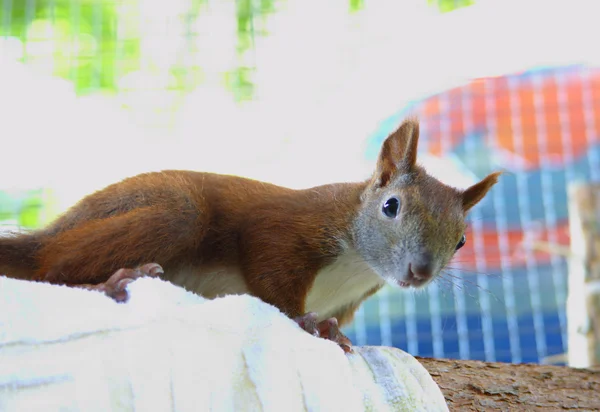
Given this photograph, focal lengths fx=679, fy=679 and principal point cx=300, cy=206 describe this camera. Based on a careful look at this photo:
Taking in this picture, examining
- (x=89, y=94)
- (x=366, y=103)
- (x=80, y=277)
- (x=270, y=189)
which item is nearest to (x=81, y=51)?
(x=89, y=94)

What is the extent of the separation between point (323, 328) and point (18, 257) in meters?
0.61

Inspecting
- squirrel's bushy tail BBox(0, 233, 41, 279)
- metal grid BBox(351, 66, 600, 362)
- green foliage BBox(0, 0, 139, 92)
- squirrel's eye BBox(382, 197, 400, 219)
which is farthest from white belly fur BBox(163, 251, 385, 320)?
green foliage BBox(0, 0, 139, 92)

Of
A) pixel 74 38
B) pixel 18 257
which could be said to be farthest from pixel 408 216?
pixel 74 38

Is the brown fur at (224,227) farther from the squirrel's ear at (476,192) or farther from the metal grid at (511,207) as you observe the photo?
the metal grid at (511,207)

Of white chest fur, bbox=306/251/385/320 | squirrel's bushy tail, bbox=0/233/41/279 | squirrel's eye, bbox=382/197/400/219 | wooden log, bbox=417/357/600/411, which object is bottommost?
wooden log, bbox=417/357/600/411

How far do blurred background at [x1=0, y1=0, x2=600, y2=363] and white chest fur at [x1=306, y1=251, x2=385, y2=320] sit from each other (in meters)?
1.13

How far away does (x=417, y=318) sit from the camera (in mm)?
2959

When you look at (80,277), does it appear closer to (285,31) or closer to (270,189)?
(270,189)

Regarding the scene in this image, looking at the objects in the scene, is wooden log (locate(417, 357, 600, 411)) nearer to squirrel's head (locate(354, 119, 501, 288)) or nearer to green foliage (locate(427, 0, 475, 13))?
squirrel's head (locate(354, 119, 501, 288))

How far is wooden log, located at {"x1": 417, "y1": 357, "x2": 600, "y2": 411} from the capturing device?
1234 millimetres

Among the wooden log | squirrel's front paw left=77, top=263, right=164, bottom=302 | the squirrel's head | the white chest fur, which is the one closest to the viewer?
squirrel's front paw left=77, top=263, right=164, bottom=302

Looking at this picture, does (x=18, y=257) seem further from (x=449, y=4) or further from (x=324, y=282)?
(x=449, y=4)

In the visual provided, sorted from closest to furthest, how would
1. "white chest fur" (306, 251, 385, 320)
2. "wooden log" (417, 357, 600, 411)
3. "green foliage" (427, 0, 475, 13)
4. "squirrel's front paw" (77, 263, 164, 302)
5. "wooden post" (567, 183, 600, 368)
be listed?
"squirrel's front paw" (77, 263, 164, 302) → "wooden log" (417, 357, 600, 411) → "white chest fur" (306, 251, 385, 320) → "wooden post" (567, 183, 600, 368) → "green foliage" (427, 0, 475, 13)

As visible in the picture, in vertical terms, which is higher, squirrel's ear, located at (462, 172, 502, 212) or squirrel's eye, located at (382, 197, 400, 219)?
squirrel's ear, located at (462, 172, 502, 212)
